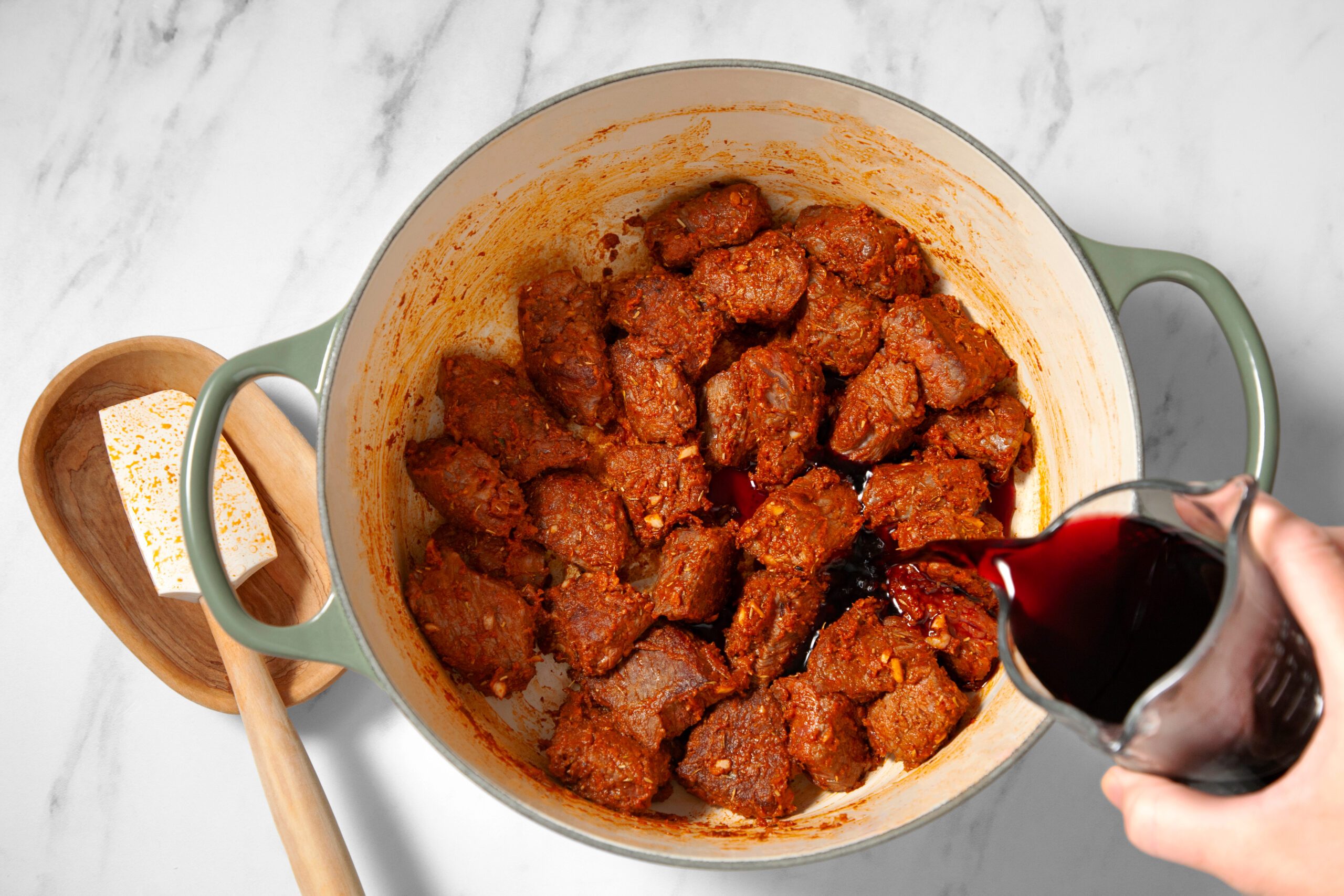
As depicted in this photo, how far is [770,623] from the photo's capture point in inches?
105

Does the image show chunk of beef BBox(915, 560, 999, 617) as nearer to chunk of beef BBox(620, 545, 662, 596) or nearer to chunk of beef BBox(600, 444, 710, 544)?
chunk of beef BBox(600, 444, 710, 544)

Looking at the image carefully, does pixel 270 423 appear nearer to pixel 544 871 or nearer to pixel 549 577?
pixel 549 577

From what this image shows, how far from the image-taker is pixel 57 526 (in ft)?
8.77

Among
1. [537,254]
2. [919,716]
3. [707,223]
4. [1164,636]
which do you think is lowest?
[919,716]

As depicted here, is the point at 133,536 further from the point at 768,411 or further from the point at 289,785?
the point at 768,411

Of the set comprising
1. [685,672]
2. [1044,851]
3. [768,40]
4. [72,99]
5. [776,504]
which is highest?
[72,99]

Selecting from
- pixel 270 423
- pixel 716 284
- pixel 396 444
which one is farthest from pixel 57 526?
pixel 716 284

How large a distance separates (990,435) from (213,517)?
87.6 inches

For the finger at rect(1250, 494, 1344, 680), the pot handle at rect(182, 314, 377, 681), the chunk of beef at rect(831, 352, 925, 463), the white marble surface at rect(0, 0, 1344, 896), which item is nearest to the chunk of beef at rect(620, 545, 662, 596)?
the chunk of beef at rect(831, 352, 925, 463)

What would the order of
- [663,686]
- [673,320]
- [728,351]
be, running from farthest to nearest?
[728,351]
[673,320]
[663,686]

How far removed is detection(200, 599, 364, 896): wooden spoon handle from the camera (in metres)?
2.49

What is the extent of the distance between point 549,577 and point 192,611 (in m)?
1.17

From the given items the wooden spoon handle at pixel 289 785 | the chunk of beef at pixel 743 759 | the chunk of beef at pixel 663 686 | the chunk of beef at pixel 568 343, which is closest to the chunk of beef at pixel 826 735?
the chunk of beef at pixel 743 759

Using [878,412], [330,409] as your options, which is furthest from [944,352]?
[330,409]
